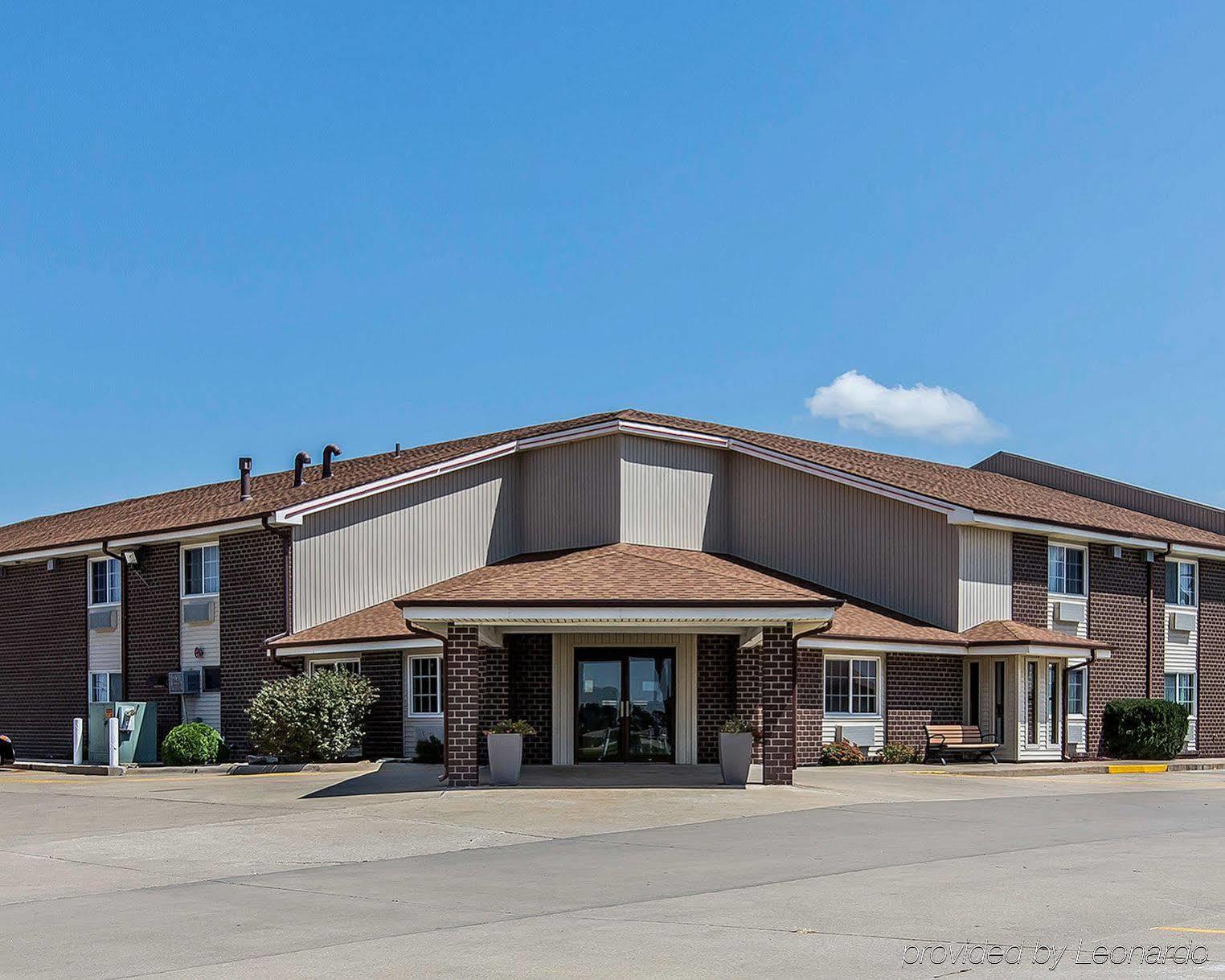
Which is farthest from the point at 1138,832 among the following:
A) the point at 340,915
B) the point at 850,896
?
the point at 340,915

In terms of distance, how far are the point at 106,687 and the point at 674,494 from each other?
13967mm

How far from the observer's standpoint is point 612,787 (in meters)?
22.5

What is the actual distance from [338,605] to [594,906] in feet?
64.7

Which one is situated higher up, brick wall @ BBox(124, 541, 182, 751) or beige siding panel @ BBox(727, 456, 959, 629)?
beige siding panel @ BBox(727, 456, 959, 629)

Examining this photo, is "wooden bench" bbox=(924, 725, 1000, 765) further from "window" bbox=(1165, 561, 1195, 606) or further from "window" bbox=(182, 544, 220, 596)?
"window" bbox=(182, 544, 220, 596)

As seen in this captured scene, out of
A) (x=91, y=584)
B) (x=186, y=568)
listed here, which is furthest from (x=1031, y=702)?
(x=91, y=584)

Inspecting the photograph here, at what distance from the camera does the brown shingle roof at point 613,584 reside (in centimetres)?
2244

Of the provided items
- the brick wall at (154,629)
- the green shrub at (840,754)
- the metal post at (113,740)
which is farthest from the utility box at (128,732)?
the green shrub at (840,754)

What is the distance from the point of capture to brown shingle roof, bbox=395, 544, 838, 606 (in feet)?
73.6

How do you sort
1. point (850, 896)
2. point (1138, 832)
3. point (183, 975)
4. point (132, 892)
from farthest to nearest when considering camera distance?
point (1138, 832) < point (132, 892) < point (850, 896) < point (183, 975)

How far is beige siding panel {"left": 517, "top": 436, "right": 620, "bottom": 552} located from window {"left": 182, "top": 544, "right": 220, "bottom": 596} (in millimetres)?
6643

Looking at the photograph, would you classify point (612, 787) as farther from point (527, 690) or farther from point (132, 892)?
point (132, 892)

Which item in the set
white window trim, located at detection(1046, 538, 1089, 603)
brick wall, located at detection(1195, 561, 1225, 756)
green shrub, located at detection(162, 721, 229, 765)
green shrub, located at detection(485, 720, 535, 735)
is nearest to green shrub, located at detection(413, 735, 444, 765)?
green shrub, located at detection(162, 721, 229, 765)

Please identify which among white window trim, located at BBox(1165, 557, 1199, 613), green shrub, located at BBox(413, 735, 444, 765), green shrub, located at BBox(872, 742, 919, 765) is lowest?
green shrub, located at BBox(872, 742, 919, 765)
